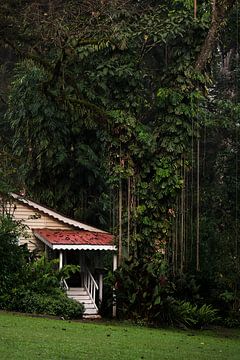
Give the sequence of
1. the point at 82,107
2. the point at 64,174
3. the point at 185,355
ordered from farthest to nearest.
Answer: the point at 64,174 → the point at 82,107 → the point at 185,355

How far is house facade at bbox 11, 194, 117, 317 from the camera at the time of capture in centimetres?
1978

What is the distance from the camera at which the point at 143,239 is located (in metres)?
20.9

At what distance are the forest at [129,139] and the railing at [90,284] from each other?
3.63 feet

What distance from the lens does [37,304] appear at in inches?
669

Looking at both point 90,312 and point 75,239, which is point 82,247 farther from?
point 90,312

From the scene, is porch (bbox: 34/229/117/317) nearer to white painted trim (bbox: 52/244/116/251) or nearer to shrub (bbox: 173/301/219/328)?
white painted trim (bbox: 52/244/116/251)

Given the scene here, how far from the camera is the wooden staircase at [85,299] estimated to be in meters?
19.3

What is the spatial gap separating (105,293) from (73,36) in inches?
288

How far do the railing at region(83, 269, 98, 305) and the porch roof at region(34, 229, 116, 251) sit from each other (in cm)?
106

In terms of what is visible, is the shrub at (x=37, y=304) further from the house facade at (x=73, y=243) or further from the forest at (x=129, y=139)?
the house facade at (x=73, y=243)

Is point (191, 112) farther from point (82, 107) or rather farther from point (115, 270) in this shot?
point (115, 270)

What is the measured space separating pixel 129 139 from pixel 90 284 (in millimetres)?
4448

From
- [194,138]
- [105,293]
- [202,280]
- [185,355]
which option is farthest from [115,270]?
[185,355]

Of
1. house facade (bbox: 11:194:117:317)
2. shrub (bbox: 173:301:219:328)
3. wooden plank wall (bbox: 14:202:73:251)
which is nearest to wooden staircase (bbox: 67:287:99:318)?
house facade (bbox: 11:194:117:317)
